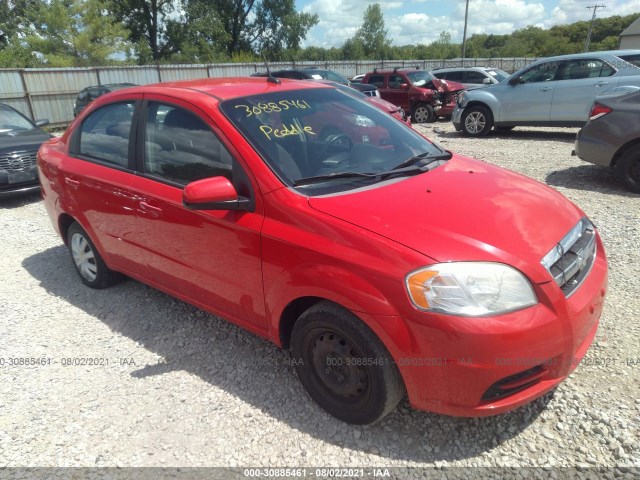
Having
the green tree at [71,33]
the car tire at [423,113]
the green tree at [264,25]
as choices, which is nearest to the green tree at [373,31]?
the green tree at [264,25]

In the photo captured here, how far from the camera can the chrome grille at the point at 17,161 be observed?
6891mm

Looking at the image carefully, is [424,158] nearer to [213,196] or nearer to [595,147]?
[213,196]

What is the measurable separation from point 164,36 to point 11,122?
3863cm

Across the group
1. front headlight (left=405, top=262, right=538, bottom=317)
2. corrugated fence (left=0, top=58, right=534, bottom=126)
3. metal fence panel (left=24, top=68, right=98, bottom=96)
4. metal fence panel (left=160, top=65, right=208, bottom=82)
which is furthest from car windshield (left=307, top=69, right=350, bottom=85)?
front headlight (left=405, top=262, right=538, bottom=317)

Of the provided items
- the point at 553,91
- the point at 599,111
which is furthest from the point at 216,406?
the point at 553,91

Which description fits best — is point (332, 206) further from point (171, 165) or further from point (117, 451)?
Result: point (117, 451)

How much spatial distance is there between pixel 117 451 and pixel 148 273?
1.33 metres

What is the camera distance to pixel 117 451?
242 centimetres

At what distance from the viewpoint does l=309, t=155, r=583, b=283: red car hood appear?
208 centimetres

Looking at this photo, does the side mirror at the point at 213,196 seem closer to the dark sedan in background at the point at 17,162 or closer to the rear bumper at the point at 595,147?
the rear bumper at the point at 595,147

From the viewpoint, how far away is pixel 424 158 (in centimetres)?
312

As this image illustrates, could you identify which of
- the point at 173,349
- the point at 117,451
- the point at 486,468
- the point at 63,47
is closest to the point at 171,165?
the point at 173,349

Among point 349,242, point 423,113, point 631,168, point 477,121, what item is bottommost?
point 423,113

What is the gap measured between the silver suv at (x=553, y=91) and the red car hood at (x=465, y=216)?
835 cm
